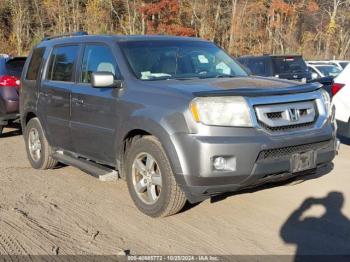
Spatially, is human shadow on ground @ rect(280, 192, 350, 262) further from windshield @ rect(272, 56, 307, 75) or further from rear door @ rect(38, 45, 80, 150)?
windshield @ rect(272, 56, 307, 75)

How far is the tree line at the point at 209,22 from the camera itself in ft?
119

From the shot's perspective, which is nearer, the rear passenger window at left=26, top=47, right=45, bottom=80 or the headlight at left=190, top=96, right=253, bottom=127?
the headlight at left=190, top=96, right=253, bottom=127

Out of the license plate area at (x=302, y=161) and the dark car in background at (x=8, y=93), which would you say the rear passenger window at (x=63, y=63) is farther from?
the dark car in background at (x=8, y=93)

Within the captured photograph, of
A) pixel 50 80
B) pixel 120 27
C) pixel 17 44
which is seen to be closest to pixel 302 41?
pixel 120 27

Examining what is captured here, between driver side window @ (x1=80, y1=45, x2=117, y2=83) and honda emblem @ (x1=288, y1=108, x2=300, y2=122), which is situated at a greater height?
driver side window @ (x1=80, y1=45, x2=117, y2=83)

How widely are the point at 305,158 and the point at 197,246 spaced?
4.46 feet

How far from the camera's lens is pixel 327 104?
5.23m

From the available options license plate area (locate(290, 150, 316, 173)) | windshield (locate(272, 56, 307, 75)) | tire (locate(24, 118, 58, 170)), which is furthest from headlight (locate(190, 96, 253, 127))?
windshield (locate(272, 56, 307, 75))

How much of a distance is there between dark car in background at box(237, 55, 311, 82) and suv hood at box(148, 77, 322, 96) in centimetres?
763

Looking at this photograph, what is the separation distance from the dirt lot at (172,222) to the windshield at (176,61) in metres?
1.47

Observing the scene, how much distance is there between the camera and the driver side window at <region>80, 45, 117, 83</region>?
5698mm

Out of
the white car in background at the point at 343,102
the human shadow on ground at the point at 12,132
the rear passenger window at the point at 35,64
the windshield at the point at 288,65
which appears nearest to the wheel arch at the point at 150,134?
the rear passenger window at the point at 35,64

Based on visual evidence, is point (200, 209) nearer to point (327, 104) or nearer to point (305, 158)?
point (305, 158)

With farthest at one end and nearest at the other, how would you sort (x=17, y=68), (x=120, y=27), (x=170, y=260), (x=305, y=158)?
(x=120, y=27), (x=17, y=68), (x=305, y=158), (x=170, y=260)
